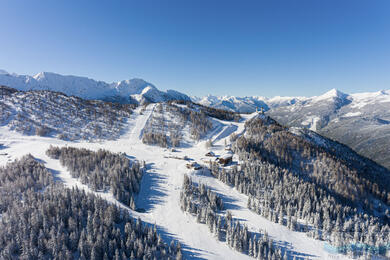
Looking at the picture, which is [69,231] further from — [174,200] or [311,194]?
[311,194]

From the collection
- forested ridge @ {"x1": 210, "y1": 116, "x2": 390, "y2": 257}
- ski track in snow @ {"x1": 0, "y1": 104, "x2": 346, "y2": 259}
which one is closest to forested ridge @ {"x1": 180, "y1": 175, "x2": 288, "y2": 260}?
ski track in snow @ {"x1": 0, "y1": 104, "x2": 346, "y2": 259}

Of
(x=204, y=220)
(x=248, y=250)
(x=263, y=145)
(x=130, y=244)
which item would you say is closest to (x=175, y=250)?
(x=130, y=244)

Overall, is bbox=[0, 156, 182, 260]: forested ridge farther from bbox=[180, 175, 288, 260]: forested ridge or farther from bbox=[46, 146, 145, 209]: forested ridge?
bbox=[180, 175, 288, 260]: forested ridge

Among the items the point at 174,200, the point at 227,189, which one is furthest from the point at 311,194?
the point at 174,200

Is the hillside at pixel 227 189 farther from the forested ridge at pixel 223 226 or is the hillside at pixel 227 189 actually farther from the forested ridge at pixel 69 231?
the forested ridge at pixel 69 231

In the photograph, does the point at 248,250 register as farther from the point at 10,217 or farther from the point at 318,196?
the point at 10,217

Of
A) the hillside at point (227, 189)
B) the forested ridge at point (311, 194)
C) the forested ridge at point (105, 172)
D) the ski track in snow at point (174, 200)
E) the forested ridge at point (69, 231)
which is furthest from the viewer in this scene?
the forested ridge at point (105, 172)

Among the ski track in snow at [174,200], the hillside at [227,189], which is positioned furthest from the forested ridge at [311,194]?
the ski track in snow at [174,200]

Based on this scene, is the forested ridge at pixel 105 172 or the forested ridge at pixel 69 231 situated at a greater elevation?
the forested ridge at pixel 105 172
